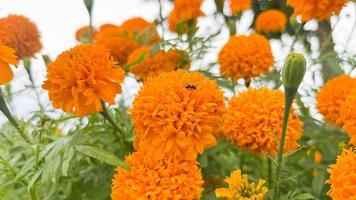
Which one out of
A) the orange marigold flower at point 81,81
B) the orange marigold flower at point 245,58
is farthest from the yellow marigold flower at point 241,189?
the orange marigold flower at point 245,58

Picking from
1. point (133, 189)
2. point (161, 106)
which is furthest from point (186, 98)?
point (133, 189)

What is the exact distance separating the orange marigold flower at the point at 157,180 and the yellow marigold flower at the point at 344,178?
21cm

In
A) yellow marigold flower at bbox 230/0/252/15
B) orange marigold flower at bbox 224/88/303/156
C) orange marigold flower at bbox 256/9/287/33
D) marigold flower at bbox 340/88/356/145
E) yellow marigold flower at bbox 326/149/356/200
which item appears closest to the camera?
yellow marigold flower at bbox 326/149/356/200

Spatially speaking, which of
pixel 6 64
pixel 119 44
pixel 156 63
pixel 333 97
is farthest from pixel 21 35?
pixel 333 97

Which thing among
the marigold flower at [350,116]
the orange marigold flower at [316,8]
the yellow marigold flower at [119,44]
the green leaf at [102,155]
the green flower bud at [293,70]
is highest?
the orange marigold flower at [316,8]

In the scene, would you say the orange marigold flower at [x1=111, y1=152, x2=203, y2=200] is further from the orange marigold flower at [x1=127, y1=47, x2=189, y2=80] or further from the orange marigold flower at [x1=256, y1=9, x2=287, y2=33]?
the orange marigold flower at [x1=256, y1=9, x2=287, y2=33]

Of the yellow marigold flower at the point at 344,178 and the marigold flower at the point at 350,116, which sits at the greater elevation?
the marigold flower at the point at 350,116

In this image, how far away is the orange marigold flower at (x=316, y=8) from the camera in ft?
4.25

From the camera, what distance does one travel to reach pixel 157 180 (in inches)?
36.8

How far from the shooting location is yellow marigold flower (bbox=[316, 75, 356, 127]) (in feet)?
4.24

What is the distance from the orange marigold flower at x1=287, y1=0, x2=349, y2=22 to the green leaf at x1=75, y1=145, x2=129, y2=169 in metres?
0.58

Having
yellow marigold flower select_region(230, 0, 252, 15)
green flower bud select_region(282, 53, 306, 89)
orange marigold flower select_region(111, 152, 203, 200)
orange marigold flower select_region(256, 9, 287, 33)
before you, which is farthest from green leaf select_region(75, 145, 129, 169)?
orange marigold flower select_region(256, 9, 287, 33)

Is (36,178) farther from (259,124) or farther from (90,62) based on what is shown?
(259,124)

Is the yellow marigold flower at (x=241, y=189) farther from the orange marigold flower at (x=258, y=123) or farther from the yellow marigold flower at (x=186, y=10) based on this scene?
the yellow marigold flower at (x=186, y=10)
